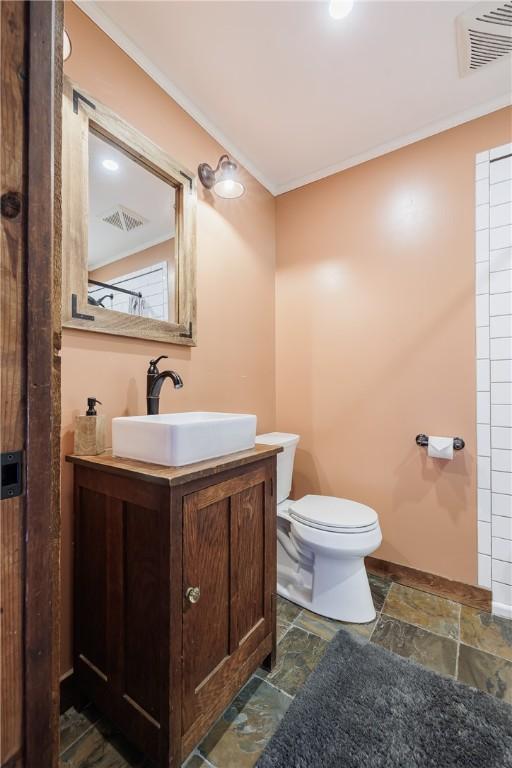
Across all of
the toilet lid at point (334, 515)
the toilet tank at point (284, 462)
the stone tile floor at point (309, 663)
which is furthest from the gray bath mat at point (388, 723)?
the toilet tank at point (284, 462)

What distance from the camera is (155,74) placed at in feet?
4.79

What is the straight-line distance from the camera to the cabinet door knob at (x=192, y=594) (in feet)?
3.01

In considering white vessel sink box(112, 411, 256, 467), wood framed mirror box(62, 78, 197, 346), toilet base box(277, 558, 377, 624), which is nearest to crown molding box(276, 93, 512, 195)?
wood framed mirror box(62, 78, 197, 346)

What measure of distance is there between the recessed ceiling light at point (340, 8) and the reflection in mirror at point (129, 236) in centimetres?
89

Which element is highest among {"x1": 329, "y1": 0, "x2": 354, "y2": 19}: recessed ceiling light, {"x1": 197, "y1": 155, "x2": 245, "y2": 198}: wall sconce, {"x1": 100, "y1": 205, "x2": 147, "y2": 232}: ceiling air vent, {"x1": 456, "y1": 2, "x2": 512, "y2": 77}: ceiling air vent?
{"x1": 456, "y1": 2, "x2": 512, "y2": 77}: ceiling air vent

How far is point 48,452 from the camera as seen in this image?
1.71ft

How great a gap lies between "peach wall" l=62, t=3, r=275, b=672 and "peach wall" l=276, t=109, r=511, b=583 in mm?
204

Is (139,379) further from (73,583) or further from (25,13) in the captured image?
(25,13)

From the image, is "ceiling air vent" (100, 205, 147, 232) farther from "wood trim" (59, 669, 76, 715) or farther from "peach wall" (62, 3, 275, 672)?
"wood trim" (59, 669, 76, 715)

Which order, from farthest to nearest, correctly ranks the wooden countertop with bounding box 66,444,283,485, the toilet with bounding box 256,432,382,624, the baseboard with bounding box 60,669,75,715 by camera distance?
the toilet with bounding box 256,432,382,624 < the baseboard with bounding box 60,669,75,715 < the wooden countertop with bounding box 66,444,283,485

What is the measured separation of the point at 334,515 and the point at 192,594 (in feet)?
2.95

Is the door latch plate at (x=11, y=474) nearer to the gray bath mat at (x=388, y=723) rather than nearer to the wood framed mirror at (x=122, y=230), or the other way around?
the wood framed mirror at (x=122, y=230)

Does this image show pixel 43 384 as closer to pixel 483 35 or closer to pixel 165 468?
pixel 165 468

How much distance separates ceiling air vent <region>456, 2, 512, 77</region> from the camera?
125cm
